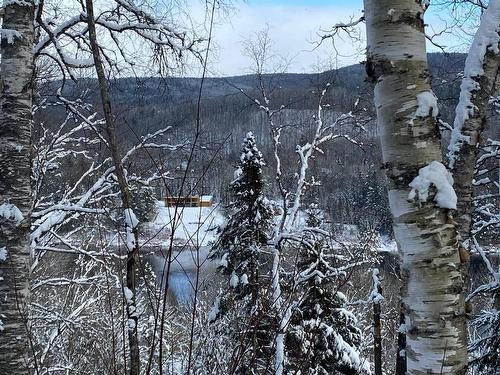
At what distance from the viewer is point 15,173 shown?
3029 mm

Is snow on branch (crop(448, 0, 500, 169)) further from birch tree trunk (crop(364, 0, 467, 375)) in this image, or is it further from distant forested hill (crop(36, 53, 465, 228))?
birch tree trunk (crop(364, 0, 467, 375))

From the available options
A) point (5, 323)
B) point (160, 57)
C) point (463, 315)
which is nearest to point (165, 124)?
point (160, 57)

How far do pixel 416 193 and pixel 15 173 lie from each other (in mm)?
2632

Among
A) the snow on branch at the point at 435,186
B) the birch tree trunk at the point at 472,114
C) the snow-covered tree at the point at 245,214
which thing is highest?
the birch tree trunk at the point at 472,114

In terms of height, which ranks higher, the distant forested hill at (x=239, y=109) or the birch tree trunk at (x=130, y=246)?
the distant forested hill at (x=239, y=109)

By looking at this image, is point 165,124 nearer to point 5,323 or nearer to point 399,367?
point 5,323

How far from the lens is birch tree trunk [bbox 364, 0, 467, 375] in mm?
1638

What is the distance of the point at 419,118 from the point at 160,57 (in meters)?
3.81

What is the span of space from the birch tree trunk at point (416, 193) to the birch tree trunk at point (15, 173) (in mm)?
2414

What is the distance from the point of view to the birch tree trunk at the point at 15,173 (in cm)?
285

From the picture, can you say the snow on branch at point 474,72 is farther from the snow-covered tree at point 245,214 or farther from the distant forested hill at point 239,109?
the snow-covered tree at point 245,214

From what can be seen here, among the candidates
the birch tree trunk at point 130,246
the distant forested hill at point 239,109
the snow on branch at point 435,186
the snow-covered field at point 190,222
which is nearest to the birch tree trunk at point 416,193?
the snow on branch at point 435,186

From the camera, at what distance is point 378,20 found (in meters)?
1.75

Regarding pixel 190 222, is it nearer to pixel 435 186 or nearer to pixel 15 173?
pixel 435 186
